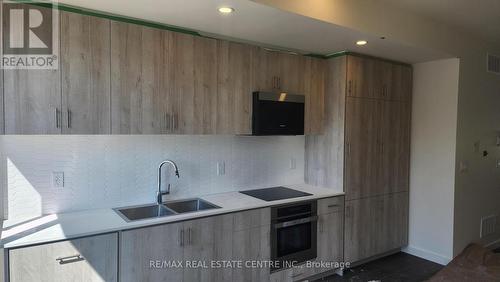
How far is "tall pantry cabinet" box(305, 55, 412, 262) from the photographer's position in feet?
11.4

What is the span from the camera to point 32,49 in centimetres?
212

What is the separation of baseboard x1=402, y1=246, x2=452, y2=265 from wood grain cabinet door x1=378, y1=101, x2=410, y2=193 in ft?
2.50

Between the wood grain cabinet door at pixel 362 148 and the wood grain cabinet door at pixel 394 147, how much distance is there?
11 cm

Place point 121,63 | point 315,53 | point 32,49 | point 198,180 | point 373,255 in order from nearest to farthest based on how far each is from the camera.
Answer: point 32,49, point 121,63, point 198,180, point 315,53, point 373,255

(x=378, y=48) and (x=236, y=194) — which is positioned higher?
(x=378, y=48)

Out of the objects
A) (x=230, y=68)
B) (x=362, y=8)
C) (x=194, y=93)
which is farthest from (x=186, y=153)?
(x=362, y=8)

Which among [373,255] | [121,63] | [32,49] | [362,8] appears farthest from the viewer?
[373,255]

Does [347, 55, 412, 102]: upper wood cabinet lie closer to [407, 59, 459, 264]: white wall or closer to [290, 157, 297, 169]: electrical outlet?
[407, 59, 459, 264]: white wall

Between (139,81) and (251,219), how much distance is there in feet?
4.87

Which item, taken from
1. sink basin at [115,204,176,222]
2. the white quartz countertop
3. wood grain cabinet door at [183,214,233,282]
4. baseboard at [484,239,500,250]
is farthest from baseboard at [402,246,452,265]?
sink basin at [115,204,176,222]

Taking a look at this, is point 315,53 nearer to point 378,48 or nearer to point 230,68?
point 378,48

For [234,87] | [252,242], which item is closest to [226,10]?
[234,87]

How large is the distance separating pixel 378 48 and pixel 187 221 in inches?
99.5

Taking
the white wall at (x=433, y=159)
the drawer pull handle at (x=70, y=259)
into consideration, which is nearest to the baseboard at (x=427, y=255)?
the white wall at (x=433, y=159)
